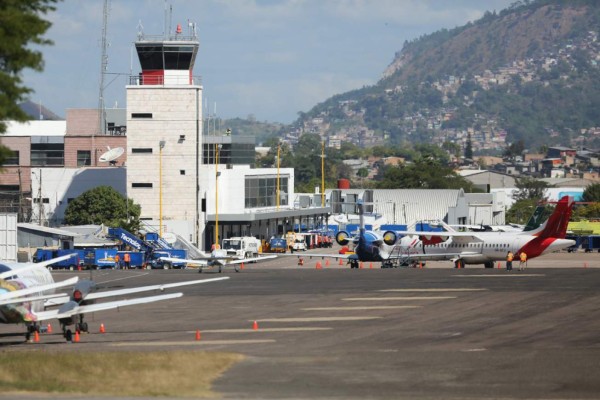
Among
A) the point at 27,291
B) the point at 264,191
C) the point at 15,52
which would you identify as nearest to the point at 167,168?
the point at 264,191

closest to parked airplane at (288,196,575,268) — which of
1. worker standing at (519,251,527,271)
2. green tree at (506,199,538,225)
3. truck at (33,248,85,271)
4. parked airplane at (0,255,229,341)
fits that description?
worker standing at (519,251,527,271)

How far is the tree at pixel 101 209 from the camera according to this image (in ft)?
373

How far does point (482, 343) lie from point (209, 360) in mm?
10140

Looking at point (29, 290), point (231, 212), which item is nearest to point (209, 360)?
point (29, 290)

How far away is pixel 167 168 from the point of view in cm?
11612

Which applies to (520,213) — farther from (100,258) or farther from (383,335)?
(383,335)

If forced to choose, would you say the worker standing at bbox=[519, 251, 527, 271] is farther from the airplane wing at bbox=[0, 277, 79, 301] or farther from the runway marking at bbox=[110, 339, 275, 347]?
the airplane wing at bbox=[0, 277, 79, 301]

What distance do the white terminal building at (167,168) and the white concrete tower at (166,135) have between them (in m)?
0.10

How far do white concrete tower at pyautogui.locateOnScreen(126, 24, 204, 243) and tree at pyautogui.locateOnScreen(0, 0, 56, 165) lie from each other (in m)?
83.4

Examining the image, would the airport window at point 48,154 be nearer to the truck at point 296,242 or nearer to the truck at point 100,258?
the truck at point 296,242

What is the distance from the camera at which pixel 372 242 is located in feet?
291

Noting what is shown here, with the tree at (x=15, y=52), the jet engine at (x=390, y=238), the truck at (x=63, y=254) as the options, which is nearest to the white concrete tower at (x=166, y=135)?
the truck at (x=63, y=254)

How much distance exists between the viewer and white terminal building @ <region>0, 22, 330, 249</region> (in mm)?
115500

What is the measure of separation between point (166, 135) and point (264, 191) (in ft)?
87.8
